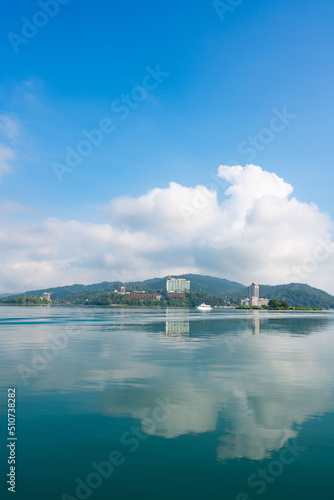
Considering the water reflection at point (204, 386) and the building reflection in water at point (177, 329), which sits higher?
the water reflection at point (204, 386)

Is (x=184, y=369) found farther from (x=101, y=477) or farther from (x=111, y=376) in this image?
(x=101, y=477)

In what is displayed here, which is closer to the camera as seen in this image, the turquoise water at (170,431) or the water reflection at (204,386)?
the turquoise water at (170,431)

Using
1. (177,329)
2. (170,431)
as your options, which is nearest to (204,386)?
(170,431)

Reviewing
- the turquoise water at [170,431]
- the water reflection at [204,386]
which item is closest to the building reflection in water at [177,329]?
the water reflection at [204,386]

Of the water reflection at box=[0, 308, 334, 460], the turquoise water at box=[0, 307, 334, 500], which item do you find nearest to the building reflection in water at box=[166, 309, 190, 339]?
the water reflection at box=[0, 308, 334, 460]

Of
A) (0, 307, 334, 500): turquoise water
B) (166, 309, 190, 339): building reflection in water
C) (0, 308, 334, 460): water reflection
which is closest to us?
A: (0, 307, 334, 500): turquoise water

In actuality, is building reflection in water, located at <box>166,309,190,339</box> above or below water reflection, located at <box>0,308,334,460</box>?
below

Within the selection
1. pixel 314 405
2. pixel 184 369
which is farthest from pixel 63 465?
pixel 184 369

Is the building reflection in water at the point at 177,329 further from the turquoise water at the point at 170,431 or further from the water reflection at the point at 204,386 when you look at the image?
the turquoise water at the point at 170,431

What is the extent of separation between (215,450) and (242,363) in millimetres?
16849

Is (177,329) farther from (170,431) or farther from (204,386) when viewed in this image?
(170,431)

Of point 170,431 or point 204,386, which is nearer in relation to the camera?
point 170,431

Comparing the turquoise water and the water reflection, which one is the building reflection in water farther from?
the turquoise water

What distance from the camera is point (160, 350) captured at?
112 ft
